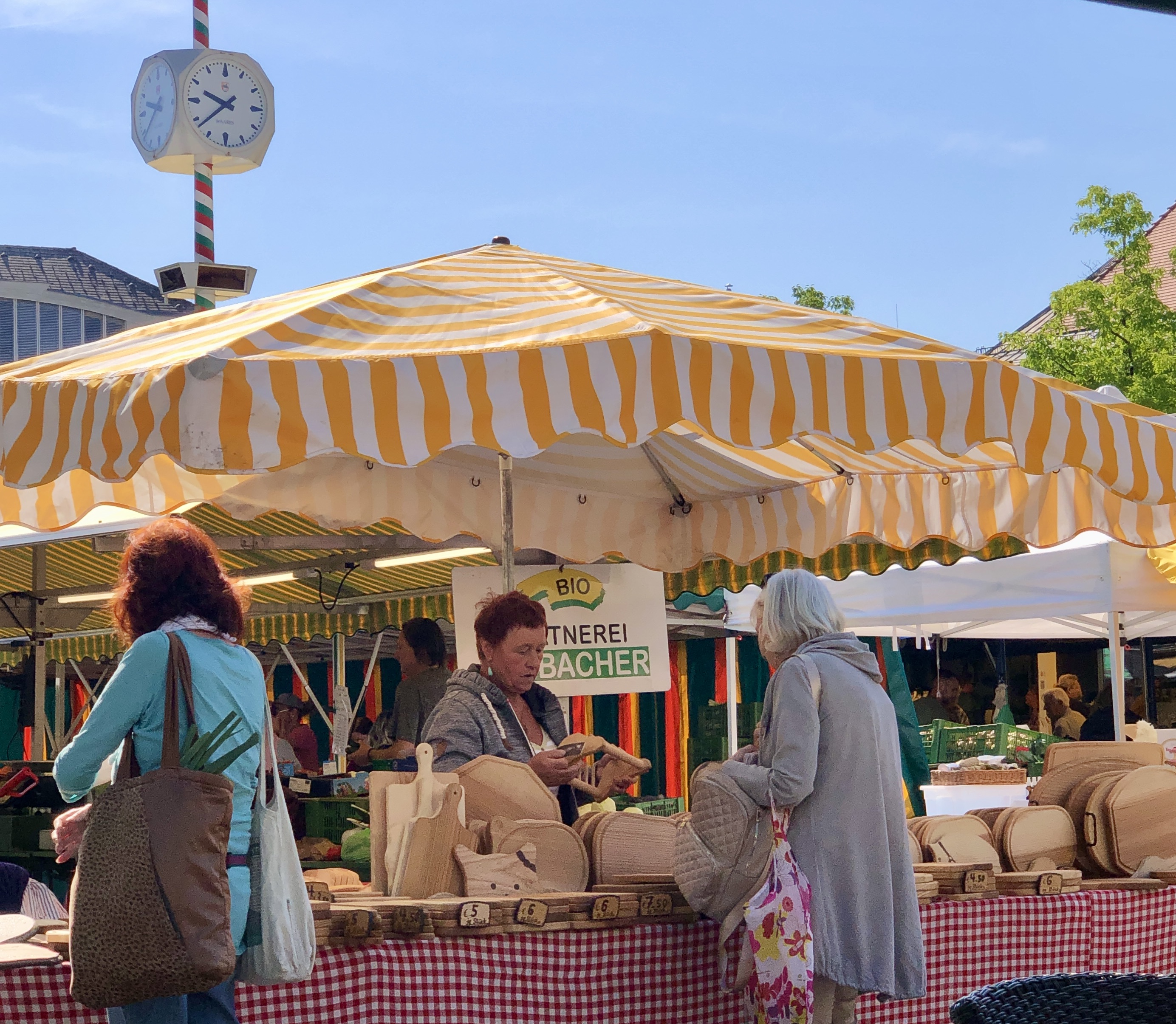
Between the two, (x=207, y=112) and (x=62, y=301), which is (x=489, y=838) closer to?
(x=207, y=112)

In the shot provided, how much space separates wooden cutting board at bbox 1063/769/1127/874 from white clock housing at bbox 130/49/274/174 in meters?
8.78

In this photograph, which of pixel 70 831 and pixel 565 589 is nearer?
pixel 70 831

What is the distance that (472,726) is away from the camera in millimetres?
4699

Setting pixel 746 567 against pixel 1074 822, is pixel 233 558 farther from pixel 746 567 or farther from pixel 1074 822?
pixel 1074 822

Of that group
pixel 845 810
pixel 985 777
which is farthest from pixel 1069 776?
pixel 845 810

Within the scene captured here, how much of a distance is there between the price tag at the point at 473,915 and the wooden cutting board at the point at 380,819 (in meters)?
0.31

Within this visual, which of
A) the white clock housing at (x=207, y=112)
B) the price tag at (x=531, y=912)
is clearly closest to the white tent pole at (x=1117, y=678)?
the price tag at (x=531, y=912)

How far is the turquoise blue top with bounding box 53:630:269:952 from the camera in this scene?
2.98 meters

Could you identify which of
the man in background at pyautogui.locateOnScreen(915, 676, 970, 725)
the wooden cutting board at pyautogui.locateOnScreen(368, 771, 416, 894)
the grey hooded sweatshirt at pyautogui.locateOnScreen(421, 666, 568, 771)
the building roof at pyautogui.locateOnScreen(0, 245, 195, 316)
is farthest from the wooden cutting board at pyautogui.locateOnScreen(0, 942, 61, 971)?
the building roof at pyautogui.locateOnScreen(0, 245, 195, 316)

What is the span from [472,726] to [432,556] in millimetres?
3261

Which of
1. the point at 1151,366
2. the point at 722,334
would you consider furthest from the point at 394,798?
the point at 1151,366

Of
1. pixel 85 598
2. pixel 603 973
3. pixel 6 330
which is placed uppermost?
pixel 6 330

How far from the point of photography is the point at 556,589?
695cm

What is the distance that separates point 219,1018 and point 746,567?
497 centimetres
